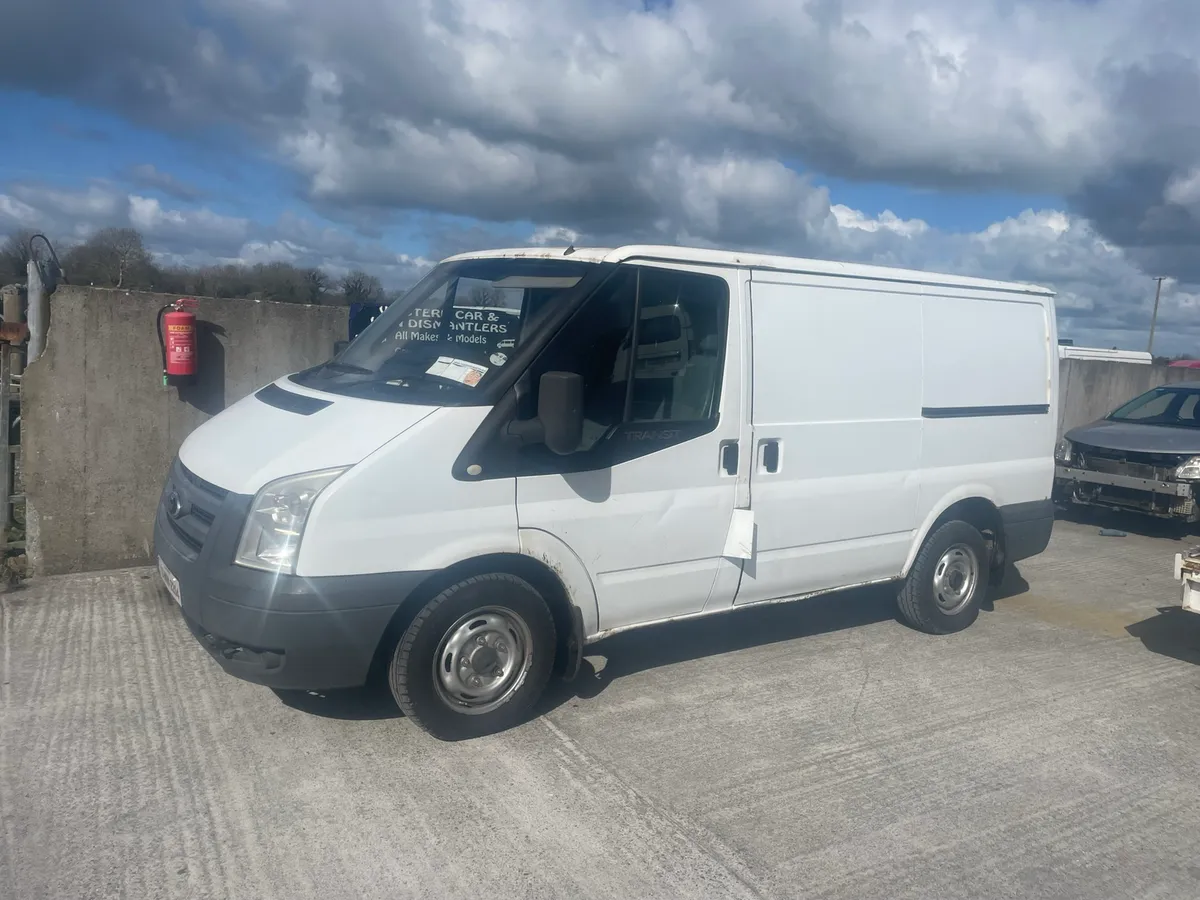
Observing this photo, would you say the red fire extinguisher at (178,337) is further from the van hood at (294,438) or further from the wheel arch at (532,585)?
the wheel arch at (532,585)

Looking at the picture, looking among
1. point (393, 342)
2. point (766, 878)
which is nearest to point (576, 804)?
point (766, 878)

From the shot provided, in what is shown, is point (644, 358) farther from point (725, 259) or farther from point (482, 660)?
point (482, 660)

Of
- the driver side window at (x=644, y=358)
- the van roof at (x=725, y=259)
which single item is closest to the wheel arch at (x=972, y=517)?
the van roof at (x=725, y=259)

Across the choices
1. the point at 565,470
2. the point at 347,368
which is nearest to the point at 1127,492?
the point at 565,470

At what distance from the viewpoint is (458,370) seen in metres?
4.44

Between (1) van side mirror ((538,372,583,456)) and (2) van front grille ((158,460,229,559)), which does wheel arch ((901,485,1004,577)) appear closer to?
(1) van side mirror ((538,372,583,456))

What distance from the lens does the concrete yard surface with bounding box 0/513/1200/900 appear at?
338 centimetres

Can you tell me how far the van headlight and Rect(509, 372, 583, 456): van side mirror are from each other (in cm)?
83

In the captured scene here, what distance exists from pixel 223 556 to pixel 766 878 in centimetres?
245

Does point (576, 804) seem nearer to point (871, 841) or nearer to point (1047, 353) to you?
point (871, 841)

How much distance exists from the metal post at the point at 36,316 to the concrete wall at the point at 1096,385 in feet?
39.5

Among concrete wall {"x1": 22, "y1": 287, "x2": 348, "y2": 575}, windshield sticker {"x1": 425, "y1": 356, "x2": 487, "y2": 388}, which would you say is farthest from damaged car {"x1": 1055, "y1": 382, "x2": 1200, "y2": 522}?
concrete wall {"x1": 22, "y1": 287, "x2": 348, "y2": 575}

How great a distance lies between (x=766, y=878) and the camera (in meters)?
3.41

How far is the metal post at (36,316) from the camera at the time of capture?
21.7 ft
